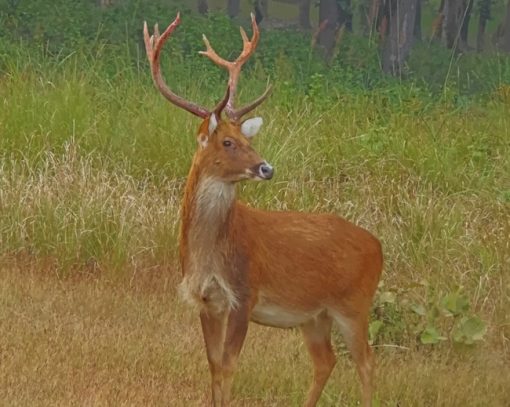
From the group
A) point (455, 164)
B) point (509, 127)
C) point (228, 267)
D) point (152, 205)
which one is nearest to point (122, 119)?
point (152, 205)

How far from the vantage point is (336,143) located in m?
13.2

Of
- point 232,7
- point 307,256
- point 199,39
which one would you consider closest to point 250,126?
point 307,256

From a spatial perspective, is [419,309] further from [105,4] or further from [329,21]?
[105,4]

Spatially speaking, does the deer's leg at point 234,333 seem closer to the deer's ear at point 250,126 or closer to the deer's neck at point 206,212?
the deer's neck at point 206,212

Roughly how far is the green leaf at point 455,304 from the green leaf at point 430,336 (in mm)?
142

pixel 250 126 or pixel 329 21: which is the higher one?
pixel 250 126

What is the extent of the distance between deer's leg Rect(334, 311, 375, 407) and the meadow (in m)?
0.38

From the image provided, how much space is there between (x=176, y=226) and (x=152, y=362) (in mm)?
2548

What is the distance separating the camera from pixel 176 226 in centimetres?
1088

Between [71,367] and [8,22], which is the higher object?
[71,367]

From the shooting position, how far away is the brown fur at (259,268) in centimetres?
688

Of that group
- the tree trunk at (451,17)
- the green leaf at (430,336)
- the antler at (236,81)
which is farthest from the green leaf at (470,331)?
the tree trunk at (451,17)

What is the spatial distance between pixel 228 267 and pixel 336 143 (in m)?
6.40

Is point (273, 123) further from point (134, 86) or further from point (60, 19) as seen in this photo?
point (60, 19)
